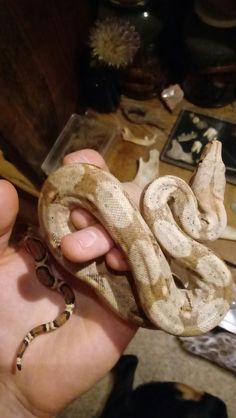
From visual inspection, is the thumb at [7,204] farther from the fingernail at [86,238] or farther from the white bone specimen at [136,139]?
the white bone specimen at [136,139]

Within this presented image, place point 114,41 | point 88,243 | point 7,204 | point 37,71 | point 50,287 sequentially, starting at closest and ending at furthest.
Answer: point 88,243 → point 7,204 → point 50,287 → point 37,71 → point 114,41

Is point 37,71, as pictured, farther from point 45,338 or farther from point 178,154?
point 45,338

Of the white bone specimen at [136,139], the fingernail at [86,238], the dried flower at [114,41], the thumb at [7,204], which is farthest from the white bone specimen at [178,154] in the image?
the fingernail at [86,238]

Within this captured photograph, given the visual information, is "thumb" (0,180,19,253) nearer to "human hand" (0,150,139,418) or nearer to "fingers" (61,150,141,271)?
"human hand" (0,150,139,418)

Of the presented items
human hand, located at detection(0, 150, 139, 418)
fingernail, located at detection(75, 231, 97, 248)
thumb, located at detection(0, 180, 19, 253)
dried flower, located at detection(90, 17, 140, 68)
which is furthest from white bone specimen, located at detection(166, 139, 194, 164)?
fingernail, located at detection(75, 231, 97, 248)

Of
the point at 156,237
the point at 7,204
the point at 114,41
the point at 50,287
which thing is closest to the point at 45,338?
the point at 50,287
